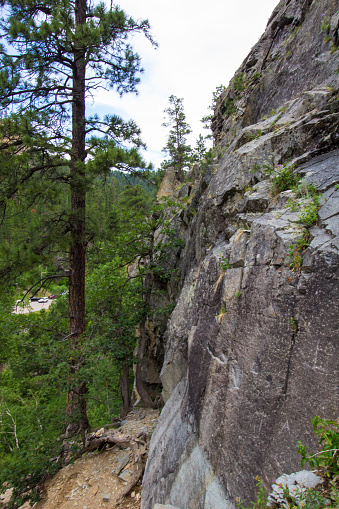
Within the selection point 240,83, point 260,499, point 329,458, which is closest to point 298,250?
point 329,458

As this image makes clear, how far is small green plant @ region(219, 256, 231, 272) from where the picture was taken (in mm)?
4648

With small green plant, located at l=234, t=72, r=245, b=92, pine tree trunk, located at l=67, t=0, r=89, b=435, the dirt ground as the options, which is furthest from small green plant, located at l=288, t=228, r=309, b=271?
small green plant, located at l=234, t=72, r=245, b=92

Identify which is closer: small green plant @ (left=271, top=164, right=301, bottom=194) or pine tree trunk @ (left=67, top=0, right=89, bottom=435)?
small green plant @ (left=271, top=164, right=301, bottom=194)

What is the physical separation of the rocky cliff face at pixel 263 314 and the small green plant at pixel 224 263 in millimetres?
21

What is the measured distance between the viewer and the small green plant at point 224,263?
4.65 meters

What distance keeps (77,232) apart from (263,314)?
5.91 meters

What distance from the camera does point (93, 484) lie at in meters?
6.29

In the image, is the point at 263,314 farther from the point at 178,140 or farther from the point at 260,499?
the point at 178,140

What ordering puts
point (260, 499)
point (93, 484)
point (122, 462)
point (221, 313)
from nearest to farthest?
point (260, 499) < point (221, 313) < point (93, 484) < point (122, 462)

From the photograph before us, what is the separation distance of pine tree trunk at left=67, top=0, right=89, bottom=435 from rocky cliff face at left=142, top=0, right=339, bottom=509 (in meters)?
2.57

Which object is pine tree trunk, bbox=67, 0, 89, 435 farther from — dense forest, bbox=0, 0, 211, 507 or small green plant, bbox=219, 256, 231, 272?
small green plant, bbox=219, 256, 231, 272

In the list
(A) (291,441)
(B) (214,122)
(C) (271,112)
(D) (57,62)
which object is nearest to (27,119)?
(D) (57,62)

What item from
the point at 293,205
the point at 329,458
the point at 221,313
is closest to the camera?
the point at 329,458

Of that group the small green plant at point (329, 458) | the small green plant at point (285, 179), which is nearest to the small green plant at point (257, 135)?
the small green plant at point (285, 179)
